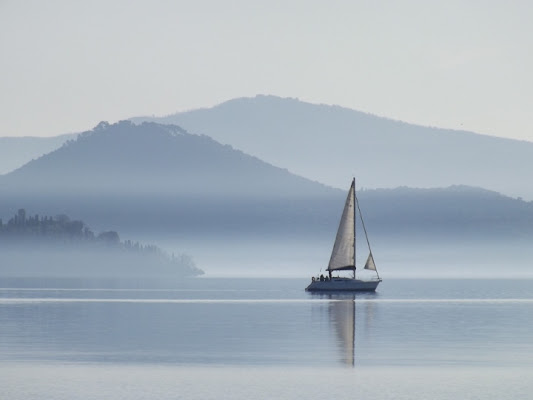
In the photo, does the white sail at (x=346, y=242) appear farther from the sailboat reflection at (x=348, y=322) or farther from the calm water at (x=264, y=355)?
the calm water at (x=264, y=355)

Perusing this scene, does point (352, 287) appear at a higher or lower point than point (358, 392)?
higher

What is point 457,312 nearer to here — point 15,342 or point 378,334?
point 378,334

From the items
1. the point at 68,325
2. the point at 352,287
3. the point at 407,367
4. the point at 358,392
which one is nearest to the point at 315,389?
the point at 358,392

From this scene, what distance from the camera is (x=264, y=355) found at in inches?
3209

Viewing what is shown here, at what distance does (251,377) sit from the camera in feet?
228

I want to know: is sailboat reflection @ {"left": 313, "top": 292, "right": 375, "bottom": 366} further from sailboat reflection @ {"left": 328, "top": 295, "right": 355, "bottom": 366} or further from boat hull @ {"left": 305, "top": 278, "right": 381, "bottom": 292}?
boat hull @ {"left": 305, "top": 278, "right": 381, "bottom": 292}

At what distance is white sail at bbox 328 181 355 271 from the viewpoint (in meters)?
186

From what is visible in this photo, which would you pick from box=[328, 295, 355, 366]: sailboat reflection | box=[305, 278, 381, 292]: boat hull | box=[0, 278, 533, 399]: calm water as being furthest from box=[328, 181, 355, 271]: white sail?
box=[0, 278, 533, 399]: calm water

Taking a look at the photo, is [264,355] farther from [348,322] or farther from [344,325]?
[348,322]

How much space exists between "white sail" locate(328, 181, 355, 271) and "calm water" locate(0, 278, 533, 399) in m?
52.6

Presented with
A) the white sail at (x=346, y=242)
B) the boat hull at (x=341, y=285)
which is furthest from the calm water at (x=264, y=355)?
the boat hull at (x=341, y=285)

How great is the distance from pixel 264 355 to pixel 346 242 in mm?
105335

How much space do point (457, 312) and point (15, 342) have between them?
207 feet

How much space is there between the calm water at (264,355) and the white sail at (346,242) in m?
52.6
